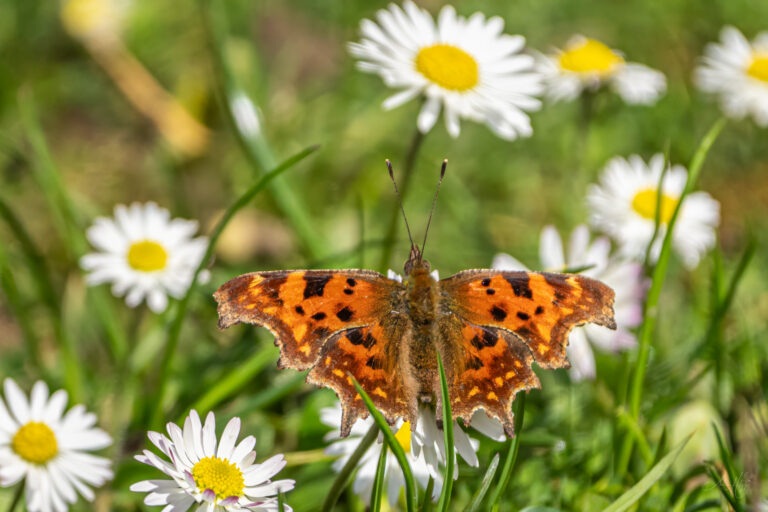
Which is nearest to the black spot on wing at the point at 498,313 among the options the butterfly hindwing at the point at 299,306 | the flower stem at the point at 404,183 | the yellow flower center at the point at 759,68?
the butterfly hindwing at the point at 299,306

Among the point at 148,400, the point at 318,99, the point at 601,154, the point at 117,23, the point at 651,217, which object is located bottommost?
the point at 148,400

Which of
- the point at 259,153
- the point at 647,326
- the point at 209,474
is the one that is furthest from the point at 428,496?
the point at 259,153

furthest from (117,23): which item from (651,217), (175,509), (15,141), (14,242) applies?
(175,509)

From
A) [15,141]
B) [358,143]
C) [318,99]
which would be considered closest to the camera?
[15,141]

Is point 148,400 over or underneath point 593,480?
over

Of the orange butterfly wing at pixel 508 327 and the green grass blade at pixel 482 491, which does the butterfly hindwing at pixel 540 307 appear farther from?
the green grass blade at pixel 482 491

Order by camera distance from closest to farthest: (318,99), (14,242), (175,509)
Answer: (175,509)
(14,242)
(318,99)

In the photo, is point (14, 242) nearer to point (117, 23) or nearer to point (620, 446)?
point (117, 23)

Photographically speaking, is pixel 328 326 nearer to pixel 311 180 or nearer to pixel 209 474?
pixel 209 474

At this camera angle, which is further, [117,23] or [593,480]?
[117,23]
